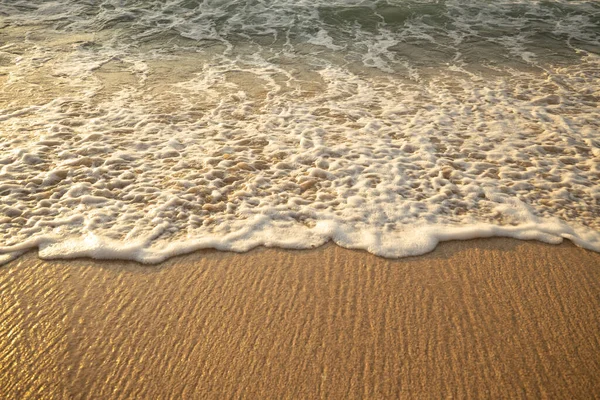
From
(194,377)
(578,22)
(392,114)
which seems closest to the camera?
(194,377)

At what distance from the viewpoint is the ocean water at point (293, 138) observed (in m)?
3.02

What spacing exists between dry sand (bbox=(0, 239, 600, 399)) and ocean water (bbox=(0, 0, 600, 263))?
0.61 ft

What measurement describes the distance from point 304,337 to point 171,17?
8.03 meters

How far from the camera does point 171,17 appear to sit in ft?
28.5

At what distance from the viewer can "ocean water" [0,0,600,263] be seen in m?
3.02

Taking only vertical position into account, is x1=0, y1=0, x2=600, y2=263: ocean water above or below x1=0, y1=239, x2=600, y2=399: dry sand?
below

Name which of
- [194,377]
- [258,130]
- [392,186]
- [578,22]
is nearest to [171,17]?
[258,130]

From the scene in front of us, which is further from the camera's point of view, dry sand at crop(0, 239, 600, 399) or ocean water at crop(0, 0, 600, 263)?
ocean water at crop(0, 0, 600, 263)

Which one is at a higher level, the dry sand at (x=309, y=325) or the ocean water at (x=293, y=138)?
the dry sand at (x=309, y=325)

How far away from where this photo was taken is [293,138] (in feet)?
13.7

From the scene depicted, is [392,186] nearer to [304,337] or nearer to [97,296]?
[304,337]

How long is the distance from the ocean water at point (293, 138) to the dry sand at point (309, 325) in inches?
7.3

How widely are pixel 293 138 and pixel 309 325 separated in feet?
7.27

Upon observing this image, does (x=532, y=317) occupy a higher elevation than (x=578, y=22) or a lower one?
higher
